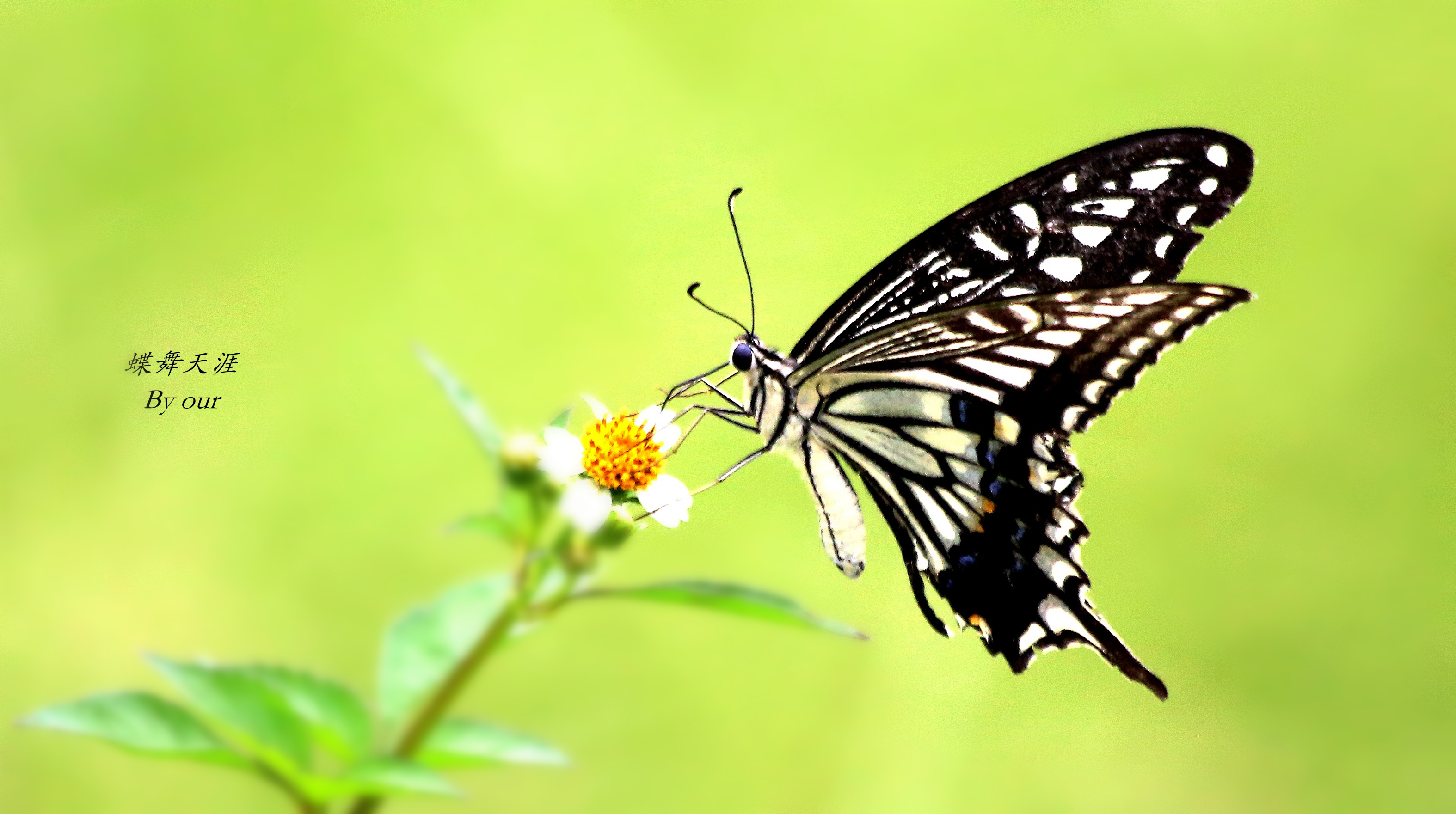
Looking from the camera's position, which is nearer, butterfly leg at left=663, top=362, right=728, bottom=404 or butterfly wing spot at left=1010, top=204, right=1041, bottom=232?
butterfly leg at left=663, top=362, right=728, bottom=404

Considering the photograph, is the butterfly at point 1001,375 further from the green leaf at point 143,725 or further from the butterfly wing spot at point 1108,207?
the green leaf at point 143,725

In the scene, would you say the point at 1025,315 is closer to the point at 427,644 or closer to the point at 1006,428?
the point at 1006,428

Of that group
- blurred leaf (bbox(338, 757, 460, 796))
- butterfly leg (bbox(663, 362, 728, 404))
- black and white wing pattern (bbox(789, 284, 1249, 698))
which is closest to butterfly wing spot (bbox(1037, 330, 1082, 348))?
black and white wing pattern (bbox(789, 284, 1249, 698))

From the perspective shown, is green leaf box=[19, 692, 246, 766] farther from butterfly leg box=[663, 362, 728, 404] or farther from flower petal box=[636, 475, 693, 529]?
butterfly leg box=[663, 362, 728, 404]

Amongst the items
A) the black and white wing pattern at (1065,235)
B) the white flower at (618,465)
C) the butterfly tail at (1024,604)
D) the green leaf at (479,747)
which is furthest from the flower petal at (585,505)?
the butterfly tail at (1024,604)

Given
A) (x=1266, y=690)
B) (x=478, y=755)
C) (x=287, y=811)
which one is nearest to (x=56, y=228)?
(x=287, y=811)
